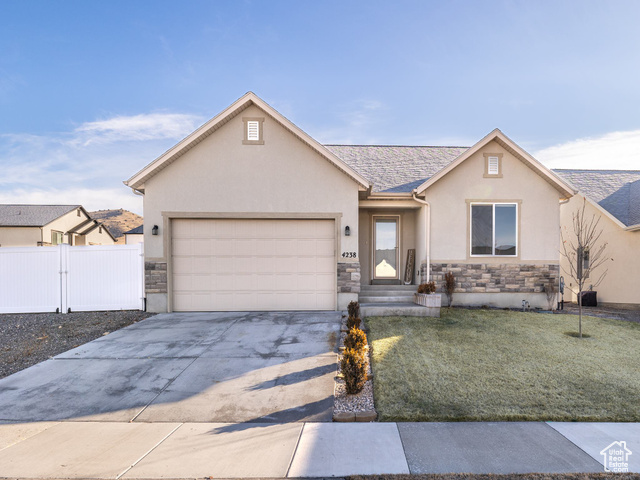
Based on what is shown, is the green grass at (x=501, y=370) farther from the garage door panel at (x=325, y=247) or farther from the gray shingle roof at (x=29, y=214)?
the gray shingle roof at (x=29, y=214)

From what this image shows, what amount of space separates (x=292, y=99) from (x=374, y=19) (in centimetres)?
374

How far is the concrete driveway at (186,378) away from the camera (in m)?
4.33

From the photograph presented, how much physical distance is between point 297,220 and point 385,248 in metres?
3.58

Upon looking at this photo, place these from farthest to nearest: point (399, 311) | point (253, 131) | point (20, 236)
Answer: point (20, 236), point (253, 131), point (399, 311)

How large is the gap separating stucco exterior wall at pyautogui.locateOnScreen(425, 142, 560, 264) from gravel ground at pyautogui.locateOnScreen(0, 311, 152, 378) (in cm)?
917

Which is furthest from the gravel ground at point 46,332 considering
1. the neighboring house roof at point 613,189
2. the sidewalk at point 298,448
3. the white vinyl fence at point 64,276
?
the neighboring house roof at point 613,189

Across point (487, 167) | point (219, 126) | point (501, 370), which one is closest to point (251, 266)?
point (219, 126)

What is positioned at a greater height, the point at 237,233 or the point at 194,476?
the point at 237,233

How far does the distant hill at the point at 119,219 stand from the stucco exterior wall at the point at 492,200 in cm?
6294

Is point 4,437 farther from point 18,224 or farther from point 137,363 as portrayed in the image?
point 18,224

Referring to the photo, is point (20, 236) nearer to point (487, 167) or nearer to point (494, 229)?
point (487, 167)

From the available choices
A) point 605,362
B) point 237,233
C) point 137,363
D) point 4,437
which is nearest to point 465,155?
point 605,362

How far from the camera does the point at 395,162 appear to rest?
12758 mm

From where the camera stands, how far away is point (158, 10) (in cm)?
1048
